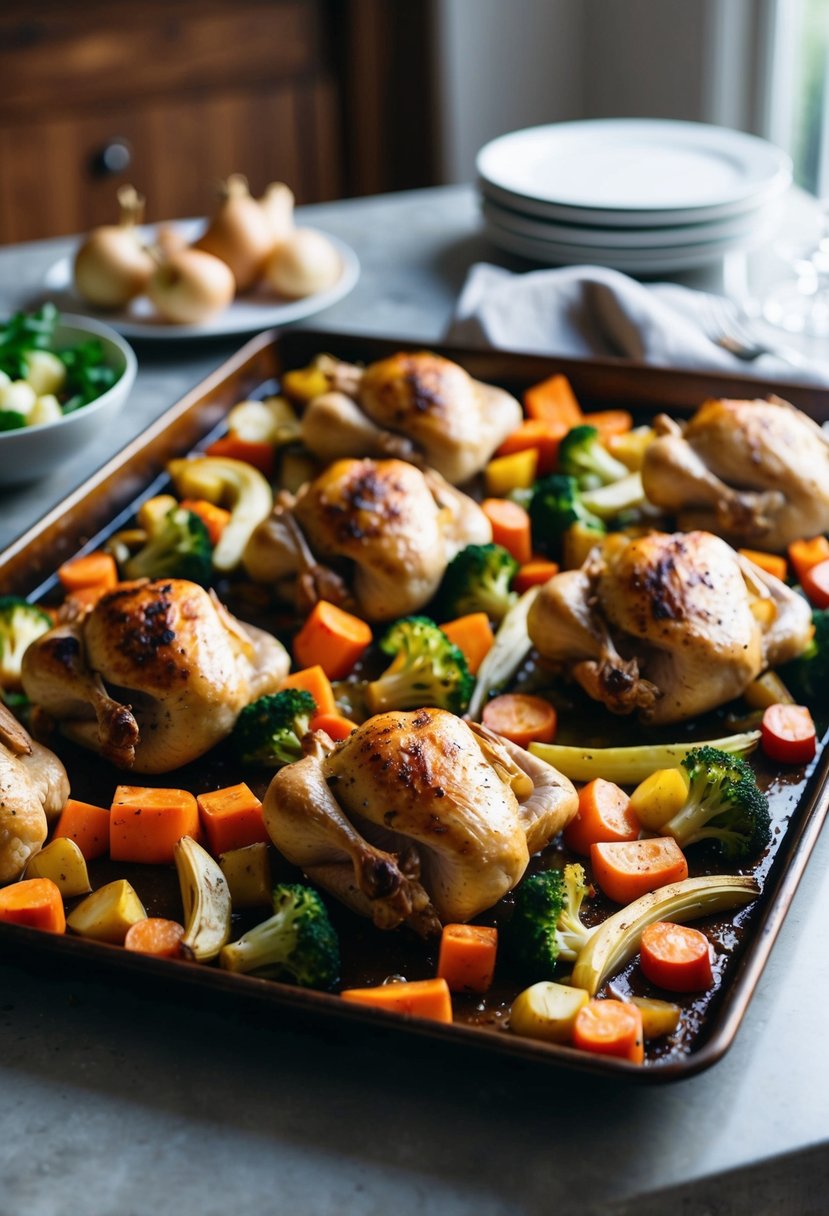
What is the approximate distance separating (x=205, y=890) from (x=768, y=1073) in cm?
87

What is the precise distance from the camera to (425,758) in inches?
79.8

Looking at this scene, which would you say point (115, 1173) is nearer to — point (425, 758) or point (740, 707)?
point (425, 758)

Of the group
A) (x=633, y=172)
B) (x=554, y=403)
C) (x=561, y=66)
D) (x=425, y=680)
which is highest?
(x=633, y=172)

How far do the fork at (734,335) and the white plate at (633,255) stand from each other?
0.19 metres

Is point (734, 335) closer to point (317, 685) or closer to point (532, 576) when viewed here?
point (532, 576)

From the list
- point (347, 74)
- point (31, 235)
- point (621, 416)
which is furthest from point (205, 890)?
point (347, 74)

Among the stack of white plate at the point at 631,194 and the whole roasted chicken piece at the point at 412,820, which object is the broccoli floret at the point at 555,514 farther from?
the stack of white plate at the point at 631,194

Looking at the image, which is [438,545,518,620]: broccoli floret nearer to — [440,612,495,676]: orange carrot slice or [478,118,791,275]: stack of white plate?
[440,612,495,676]: orange carrot slice

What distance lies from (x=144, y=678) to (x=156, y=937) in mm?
544

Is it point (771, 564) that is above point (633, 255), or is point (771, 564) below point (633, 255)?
below

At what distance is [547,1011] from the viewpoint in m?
1.83

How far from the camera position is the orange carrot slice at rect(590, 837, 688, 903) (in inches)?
82.8

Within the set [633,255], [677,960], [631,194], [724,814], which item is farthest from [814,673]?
[631,194]

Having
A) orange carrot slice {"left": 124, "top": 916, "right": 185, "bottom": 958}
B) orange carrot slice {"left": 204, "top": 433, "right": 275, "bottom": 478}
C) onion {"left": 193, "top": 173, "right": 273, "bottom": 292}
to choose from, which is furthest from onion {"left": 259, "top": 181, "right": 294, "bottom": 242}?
orange carrot slice {"left": 124, "top": 916, "right": 185, "bottom": 958}
